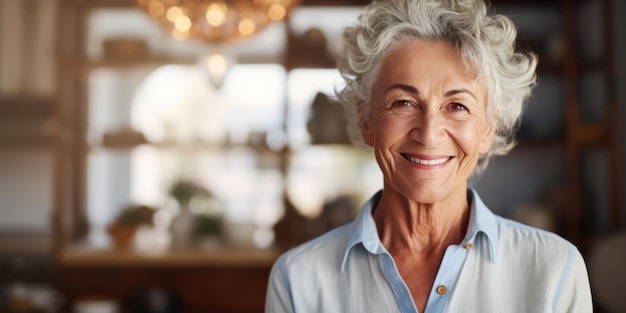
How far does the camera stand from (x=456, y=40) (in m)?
1.36

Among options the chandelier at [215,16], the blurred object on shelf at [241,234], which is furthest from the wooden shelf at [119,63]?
the chandelier at [215,16]

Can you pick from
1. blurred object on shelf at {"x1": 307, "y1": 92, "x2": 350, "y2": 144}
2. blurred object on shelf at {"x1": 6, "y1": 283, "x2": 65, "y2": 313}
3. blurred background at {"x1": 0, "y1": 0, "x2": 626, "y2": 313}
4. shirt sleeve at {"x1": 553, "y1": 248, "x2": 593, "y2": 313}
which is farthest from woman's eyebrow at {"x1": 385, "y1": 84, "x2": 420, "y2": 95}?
blurred object on shelf at {"x1": 6, "y1": 283, "x2": 65, "y2": 313}

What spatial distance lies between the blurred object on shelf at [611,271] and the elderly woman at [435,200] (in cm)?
206

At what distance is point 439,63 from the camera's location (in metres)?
1.34

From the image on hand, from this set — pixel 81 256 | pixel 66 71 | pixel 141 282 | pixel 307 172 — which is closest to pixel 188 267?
pixel 141 282

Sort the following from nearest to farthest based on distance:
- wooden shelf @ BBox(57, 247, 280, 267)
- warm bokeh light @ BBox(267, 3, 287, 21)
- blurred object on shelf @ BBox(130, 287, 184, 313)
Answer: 1. warm bokeh light @ BBox(267, 3, 287, 21)
2. blurred object on shelf @ BBox(130, 287, 184, 313)
3. wooden shelf @ BBox(57, 247, 280, 267)

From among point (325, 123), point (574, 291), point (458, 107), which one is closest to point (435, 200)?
point (458, 107)

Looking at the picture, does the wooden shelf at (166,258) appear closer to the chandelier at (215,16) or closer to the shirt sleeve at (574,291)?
the chandelier at (215,16)

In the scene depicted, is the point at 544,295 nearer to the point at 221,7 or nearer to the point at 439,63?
the point at 439,63

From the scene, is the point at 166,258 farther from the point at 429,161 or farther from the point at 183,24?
the point at 429,161

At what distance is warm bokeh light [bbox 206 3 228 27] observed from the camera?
2.75 m

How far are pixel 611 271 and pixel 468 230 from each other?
2.15 metres

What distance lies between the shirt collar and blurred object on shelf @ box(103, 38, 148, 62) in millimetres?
3114

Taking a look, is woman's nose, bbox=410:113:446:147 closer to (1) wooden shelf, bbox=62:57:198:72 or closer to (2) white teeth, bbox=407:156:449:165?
(2) white teeth, bbox=407:156:449:165
